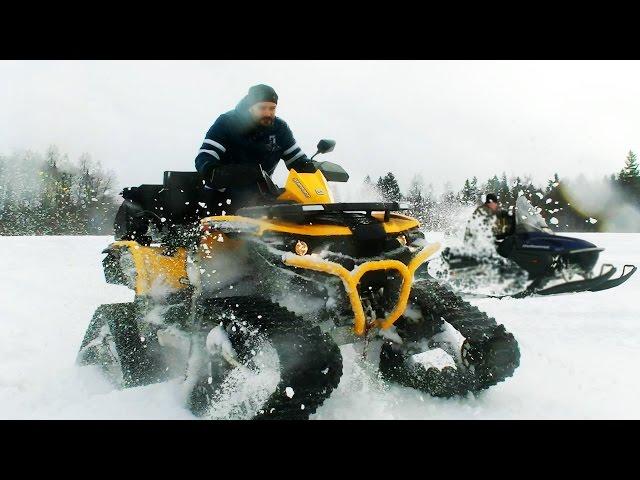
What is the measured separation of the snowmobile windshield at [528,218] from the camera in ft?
12.0

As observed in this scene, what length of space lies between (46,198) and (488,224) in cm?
3436

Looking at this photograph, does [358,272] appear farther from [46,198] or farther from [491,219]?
[46,198]

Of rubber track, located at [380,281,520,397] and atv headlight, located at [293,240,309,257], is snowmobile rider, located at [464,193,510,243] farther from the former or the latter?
atv headlight, located at [293,240,309,257]

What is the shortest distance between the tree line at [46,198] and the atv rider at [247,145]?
22297mm

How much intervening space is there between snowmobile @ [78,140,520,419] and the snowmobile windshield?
70 centimetres

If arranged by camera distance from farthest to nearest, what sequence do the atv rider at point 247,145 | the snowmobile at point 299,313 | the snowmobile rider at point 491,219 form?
the atv rider at point 247,145, the snowmobile rider at point 491,219, the snowmobile at point 299,313

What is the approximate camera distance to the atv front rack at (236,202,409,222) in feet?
13.1

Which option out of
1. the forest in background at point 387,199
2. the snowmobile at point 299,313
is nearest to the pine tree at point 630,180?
the forest in background at point 387,199

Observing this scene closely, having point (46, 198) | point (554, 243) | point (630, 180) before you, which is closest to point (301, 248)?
point (554, 243)

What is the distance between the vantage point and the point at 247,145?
5293 mm

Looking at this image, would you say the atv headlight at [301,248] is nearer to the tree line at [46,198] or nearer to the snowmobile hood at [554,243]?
the snowmobile hood at [554,243]

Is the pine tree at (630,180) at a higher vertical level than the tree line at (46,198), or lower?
higher
